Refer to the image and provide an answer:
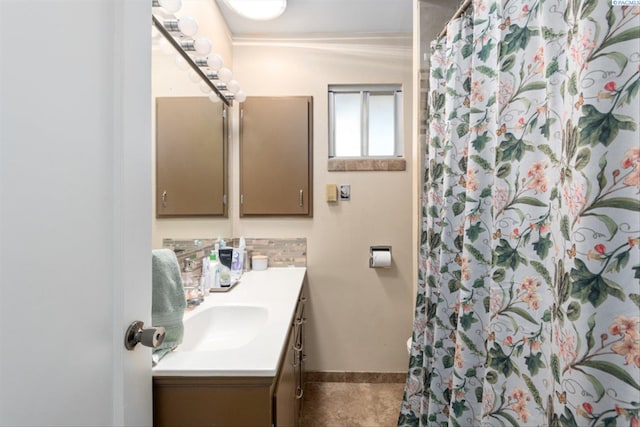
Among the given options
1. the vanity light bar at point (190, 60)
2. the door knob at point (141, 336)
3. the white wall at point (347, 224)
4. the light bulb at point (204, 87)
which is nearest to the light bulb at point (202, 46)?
the vanity light bar at point (190, 60)

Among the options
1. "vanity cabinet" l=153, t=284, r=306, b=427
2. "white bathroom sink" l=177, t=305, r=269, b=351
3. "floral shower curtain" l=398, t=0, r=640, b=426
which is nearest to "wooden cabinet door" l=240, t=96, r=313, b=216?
"white bathroom sink" l=177, t=305, r=269, b=351

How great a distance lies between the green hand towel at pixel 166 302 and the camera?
946mm

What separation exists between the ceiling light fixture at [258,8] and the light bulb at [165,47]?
0.66 m

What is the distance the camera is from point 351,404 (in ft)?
6.73

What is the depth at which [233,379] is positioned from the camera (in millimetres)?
850

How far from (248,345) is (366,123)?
190 centimetres

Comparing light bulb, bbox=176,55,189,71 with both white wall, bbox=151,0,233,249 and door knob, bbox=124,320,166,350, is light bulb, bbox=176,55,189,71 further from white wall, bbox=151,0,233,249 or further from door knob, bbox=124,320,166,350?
door knob, bbox=124,320,166,350

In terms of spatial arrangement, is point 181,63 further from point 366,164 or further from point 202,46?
point 366,164

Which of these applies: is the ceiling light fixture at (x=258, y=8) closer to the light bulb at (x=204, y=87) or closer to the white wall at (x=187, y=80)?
the white wall at (x=187, y=80)

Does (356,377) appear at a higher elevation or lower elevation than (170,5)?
lower

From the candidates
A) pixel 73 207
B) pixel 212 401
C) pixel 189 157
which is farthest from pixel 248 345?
pixel 189 157

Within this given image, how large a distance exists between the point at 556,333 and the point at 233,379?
789mm

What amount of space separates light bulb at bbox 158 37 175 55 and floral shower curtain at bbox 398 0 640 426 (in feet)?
→ 3.99

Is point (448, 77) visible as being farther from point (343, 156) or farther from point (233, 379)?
point (233, 379)
